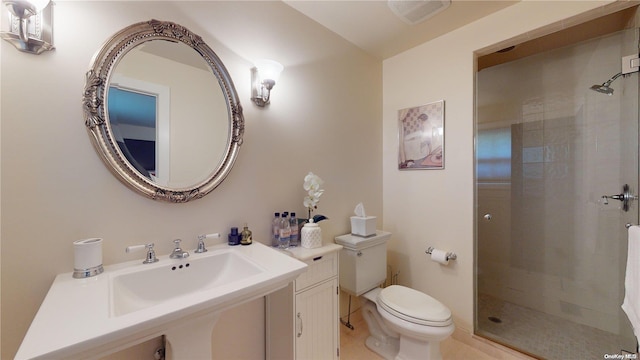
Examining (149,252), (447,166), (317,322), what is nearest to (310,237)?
(317,322)

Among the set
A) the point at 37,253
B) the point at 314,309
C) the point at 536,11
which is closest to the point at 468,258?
the point at 314,309

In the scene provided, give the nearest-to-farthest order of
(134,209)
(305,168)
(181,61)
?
(134,209) < (181,61) < (305,168)

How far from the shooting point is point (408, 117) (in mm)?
2184

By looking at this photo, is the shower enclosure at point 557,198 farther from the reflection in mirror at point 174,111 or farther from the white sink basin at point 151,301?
the reflection in mirror at point 174,111

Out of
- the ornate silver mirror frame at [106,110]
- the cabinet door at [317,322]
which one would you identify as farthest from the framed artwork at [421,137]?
the ornate silver mirror frame at [106,110]

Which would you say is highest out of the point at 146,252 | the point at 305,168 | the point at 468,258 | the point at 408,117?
the point at 408,117

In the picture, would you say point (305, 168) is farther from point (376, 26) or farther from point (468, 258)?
point (468, 258)

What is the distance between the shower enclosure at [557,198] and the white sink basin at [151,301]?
179 cm

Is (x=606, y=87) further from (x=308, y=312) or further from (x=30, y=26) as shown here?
(x=30, y=26)

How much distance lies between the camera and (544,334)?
1856mm

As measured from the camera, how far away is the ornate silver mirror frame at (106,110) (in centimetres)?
97

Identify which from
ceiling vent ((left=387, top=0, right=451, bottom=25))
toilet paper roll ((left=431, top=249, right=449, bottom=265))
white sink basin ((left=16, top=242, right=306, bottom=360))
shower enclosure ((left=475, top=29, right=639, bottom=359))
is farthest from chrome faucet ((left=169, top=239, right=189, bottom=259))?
shower enclosure ((left=475, top=29, right=639, bottom=359))

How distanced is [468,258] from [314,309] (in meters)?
1.27

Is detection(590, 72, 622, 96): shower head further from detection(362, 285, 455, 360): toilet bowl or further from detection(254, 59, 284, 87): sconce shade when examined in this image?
detection(254, 59, 284, 87): sconce shade
